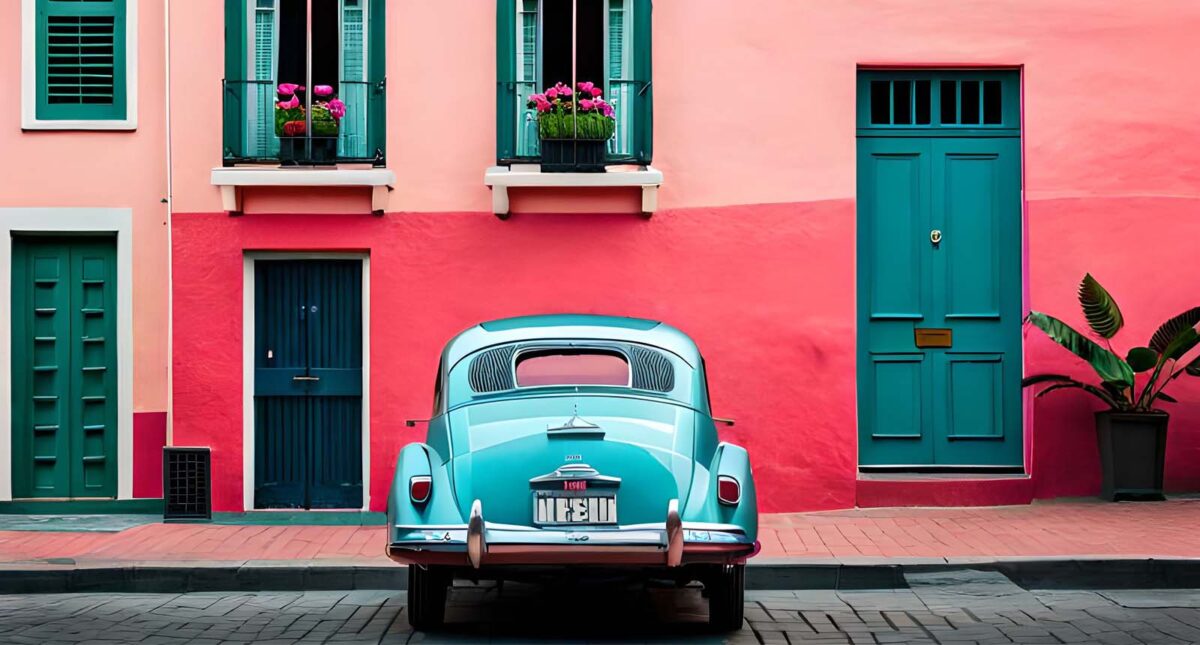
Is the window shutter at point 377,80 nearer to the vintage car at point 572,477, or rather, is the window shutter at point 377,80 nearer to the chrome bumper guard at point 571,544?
the vintage car at point 572,477

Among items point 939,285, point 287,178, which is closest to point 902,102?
point 939,285

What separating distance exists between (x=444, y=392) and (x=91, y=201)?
607 centimetres

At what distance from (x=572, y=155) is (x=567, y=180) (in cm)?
25

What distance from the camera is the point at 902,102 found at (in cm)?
1291

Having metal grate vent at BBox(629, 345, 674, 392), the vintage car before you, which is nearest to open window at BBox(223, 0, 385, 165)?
the vintage car

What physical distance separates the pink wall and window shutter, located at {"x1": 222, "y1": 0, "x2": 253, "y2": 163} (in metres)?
0.18

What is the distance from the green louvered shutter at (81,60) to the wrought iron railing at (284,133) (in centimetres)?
113

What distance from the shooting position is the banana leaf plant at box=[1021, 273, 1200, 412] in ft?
38.6

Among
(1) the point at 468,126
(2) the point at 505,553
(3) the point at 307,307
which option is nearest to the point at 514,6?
(1) the point at 468,126

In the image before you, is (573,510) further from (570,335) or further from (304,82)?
(304,82)

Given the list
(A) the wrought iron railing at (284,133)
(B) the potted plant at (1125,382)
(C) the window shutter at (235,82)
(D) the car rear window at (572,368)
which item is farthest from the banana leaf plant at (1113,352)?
(C) the window shutter at (235,82)

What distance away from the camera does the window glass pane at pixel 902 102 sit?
42.3ft

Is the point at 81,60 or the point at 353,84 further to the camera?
the point at 81,60

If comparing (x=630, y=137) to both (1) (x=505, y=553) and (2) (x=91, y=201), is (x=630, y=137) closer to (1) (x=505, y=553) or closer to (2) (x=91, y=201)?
(2) (x=91, y=201)
